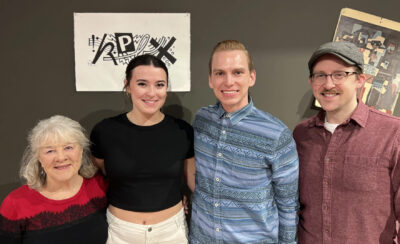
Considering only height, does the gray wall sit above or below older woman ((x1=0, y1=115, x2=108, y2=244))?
above

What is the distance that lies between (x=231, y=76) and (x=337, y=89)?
20.4 inches

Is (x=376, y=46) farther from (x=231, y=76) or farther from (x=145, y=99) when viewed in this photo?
(x=145, y=99)

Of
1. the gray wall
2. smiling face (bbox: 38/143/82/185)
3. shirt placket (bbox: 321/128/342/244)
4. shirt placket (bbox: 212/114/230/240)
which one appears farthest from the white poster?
shirt placket (bbox: 321/128/342/244)

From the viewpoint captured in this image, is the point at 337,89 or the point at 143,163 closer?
the point at 337,89

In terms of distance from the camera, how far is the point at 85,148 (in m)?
1.47

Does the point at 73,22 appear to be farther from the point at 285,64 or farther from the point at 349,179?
the point at 349,179

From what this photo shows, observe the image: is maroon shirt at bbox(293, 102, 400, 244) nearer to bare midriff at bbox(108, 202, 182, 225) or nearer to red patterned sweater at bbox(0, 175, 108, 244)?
bare midriff at bbox(108, 202, 182, 225)

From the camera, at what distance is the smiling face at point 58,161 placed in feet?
4.32

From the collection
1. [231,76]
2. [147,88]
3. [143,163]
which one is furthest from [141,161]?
[231,76]

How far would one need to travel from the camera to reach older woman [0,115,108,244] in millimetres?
1272

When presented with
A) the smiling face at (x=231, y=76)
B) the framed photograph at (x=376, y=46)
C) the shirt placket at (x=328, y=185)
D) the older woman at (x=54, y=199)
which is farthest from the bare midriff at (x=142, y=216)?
the framed photograph at (x=376, y=46)

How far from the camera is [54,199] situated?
134 centimetres

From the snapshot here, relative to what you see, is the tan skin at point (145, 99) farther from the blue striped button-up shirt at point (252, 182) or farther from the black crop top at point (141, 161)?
the blue striped button-up shirt at point (252, 182)

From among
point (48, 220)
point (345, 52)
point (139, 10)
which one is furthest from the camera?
point (139, 10)
